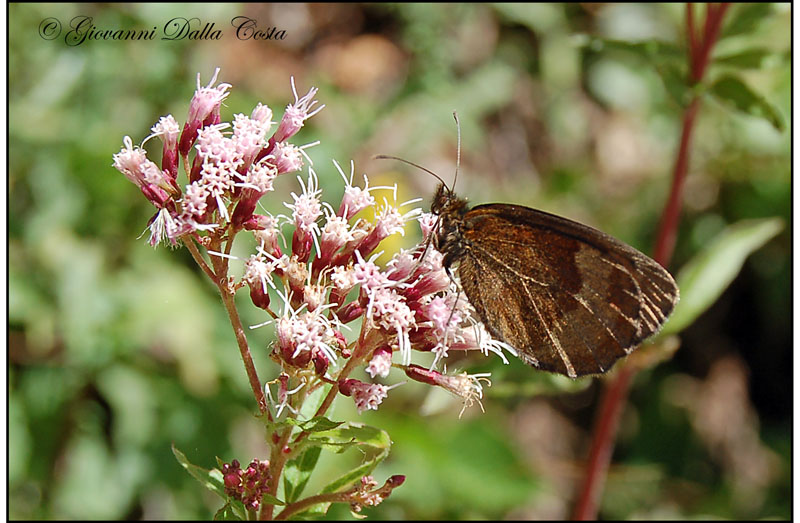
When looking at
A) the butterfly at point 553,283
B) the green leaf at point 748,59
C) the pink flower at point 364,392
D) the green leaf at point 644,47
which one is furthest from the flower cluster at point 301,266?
the green leaf at point 748,59

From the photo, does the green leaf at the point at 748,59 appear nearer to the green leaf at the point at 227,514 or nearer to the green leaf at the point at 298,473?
the green leaf at the point at 298,473

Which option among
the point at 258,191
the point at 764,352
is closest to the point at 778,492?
the point at 764,352

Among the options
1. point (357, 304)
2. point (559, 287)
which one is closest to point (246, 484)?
Result: point (357, 304)

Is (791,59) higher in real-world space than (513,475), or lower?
higher

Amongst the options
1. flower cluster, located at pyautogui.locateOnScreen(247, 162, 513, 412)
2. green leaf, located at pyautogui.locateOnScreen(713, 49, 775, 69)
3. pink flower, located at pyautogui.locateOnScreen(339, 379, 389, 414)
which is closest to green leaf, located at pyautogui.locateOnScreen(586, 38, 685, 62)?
green leaf, located at pyautogui.locateOnScreen(713, 49, 775, 69)

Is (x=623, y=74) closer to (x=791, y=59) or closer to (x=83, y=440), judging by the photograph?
(x=791, y=59)

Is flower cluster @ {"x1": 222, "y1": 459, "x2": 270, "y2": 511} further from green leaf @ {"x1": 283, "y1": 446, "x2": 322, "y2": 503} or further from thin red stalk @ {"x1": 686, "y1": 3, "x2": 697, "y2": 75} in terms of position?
thin red stalk @ {"x1": 686, "y1": 3, "x2": 697, "y2": 75}
